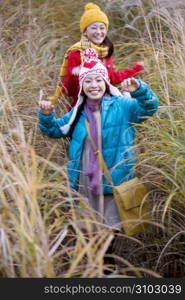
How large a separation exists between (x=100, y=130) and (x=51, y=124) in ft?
1.11

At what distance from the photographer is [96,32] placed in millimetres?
4992

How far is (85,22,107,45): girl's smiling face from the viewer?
498 centimetres

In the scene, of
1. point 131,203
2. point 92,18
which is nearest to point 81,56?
point 92,18

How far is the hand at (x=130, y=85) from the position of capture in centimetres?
353

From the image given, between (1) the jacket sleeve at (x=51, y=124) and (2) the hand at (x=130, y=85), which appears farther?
(1) the jacket sleeve at (x=51, y=124)

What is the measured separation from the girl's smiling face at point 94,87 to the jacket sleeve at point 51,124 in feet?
0.73

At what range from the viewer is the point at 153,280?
300 cm

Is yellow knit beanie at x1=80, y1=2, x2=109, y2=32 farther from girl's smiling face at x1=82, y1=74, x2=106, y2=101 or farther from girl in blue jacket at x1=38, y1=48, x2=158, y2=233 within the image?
girl's smiling face at x1=82, y1=74, x2=106, y2=101

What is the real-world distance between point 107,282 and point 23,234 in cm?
44

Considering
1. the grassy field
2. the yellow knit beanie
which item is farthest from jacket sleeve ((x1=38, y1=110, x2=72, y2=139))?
the yellow knit beanie

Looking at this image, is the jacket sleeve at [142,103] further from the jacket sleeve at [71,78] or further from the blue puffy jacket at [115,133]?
the jacket sleeve at [71,78]

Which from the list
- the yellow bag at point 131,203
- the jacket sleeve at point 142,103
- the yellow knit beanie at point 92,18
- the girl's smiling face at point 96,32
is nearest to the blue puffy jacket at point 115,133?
the jacket sleeve at point 142,103

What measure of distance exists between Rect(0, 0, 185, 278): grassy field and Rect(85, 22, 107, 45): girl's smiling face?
432 mm

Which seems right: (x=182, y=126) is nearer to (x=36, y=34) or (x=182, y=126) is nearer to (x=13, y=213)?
(x=13, y=213)
